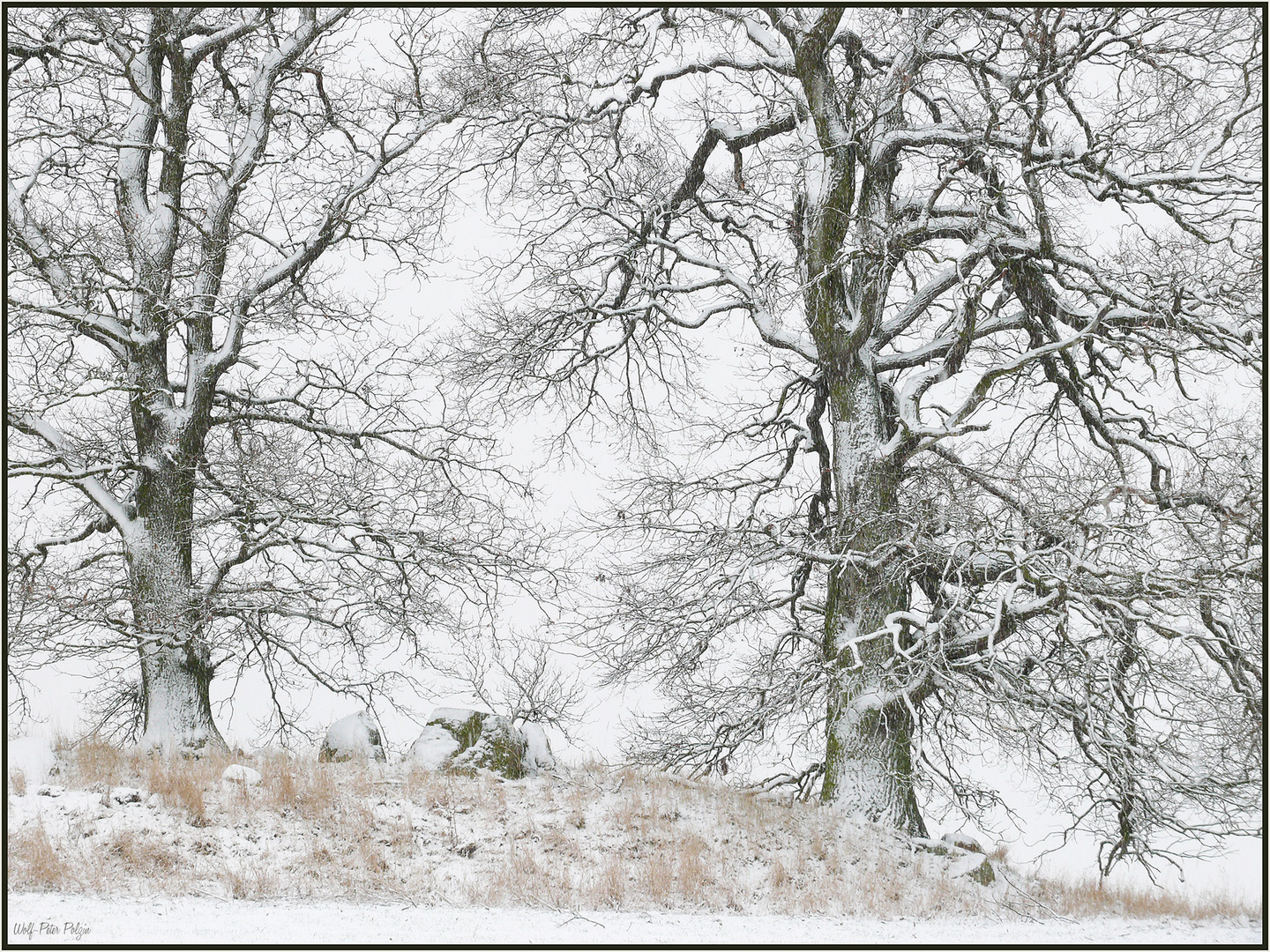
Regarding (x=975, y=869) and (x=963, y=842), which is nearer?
(x=975, y=869)

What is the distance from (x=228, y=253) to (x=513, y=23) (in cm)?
433

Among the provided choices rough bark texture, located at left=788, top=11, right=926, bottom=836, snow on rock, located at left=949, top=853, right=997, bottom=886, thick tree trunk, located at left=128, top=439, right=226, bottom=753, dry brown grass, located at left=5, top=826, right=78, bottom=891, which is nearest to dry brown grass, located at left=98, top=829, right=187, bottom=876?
dry brown grass, located at left=5, top=826, right=78, bottom=891

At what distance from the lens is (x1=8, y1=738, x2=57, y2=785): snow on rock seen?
10.2 metres

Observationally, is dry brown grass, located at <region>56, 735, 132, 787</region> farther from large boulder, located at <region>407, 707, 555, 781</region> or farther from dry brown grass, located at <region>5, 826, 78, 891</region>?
large boulder, located at <region>407, 707, 555, 781</region>

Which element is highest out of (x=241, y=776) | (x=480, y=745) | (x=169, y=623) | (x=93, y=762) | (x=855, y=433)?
(x=855, y=433)

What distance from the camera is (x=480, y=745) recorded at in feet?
37.7

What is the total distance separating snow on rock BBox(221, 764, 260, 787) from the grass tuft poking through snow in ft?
0.26

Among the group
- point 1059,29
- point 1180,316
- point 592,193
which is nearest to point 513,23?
point 592,193

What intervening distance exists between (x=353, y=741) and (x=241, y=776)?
205cm

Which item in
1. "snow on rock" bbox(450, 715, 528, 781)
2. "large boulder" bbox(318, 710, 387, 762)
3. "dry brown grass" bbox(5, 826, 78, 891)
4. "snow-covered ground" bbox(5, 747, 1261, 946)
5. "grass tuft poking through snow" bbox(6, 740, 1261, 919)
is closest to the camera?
"snow-covered ground" bbox(5, 747, 1261, 946)

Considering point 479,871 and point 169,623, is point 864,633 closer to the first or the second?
point 479,871

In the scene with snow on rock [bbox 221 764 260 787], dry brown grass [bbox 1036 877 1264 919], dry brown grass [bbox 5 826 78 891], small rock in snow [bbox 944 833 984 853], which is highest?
snow on rock [bbox 221 764 260 787]

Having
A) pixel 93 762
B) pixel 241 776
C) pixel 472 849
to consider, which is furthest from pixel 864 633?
pixel 93 762

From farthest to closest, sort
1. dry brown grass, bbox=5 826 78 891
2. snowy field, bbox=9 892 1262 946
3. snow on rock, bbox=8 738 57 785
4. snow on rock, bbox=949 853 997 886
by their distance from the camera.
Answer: snow on rock, bbox=8 738 57 785 < snow on rock, bbox=949 853 997 886 < dry brown grass, bbox=5 826 78 891 < snowy field, bbox=9 892 1262 946
